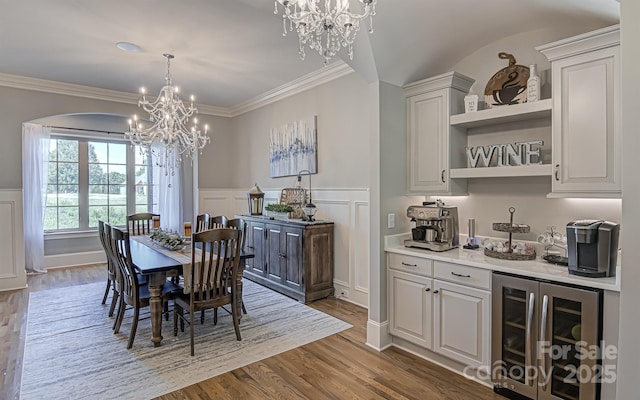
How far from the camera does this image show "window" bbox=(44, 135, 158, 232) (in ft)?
20.3

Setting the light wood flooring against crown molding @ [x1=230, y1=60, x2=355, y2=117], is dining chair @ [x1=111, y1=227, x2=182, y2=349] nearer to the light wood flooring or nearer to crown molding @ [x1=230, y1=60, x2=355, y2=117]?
the light wood flooring

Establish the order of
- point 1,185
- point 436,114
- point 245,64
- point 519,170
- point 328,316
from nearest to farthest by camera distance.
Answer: point 519,170 < point 436,114 < point 328,316 < point 245,64 < point 1,185

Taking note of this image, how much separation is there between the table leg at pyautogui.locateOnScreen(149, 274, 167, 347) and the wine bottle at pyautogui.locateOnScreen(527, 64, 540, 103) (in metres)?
3.21

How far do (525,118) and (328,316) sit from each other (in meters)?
2.67

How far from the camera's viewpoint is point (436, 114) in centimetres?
302

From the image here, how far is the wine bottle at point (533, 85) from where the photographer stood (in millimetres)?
2499

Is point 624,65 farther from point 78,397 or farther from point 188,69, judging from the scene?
point 188,69

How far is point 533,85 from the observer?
8.25 feet

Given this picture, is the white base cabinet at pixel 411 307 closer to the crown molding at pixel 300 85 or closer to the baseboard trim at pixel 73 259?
the crown molding at pixel 300 85

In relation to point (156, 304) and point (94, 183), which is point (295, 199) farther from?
point (94, 183)

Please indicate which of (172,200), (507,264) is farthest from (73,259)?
(507,264)

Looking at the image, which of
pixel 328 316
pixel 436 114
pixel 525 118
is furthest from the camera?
pixel 328 316

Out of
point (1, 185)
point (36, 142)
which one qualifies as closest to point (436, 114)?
point (1, 185)

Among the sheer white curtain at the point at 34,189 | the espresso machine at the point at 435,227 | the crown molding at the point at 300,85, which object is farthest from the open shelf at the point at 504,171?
the sheer white curtain at the point at 34,189
